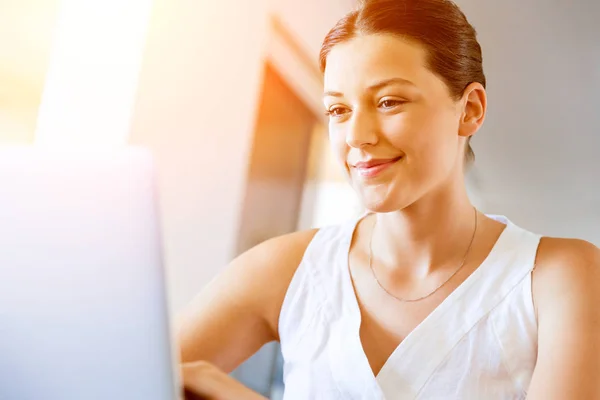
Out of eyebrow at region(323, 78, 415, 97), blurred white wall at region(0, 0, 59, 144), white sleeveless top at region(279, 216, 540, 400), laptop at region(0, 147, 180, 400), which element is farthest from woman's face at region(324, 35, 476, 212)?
blurred white wall at region(0, 0, 59, 144)

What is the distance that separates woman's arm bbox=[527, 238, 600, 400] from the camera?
2.48ft

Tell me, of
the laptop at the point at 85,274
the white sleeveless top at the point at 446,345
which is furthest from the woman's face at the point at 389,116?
the laptop at the point at 85,274

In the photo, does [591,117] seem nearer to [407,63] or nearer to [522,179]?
[522,179]

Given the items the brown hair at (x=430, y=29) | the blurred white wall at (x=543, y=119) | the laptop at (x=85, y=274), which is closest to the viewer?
the laptop at (x=85, y=274)

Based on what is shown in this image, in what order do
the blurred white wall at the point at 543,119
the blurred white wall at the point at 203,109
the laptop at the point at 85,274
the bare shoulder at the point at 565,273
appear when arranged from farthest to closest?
the blurred white wall at the point at 203,109
the blurred white wall at the point at 543,119
the bare shoulder at the point at 565,273
the laptop at the point at 85,274

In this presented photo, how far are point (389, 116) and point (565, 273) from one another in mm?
329

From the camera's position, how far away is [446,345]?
0.90 metres

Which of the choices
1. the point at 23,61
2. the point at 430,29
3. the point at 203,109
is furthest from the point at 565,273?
the point at 23,61

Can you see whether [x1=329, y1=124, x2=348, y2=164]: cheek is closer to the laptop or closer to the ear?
the ear

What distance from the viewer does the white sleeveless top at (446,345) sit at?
0.87 metres

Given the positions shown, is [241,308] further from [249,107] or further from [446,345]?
[249,107]

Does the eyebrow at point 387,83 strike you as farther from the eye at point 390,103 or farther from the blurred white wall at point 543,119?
the blurred white wall at point 543,119

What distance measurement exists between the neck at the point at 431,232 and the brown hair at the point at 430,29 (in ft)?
0.55

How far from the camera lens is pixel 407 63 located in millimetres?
923
